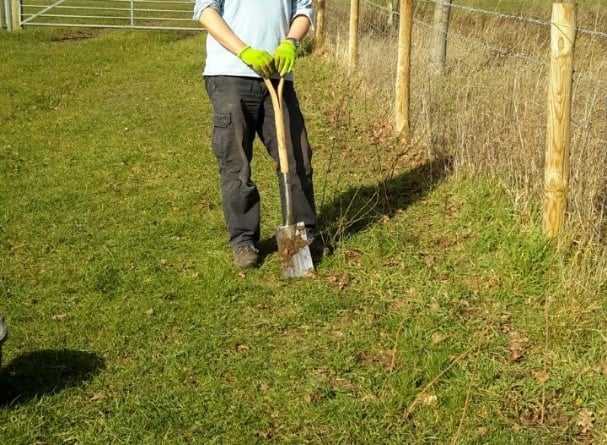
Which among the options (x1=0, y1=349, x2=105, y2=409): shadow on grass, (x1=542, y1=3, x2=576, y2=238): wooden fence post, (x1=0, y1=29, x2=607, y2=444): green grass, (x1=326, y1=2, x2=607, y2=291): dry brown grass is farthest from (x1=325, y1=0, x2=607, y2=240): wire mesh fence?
(x1=0, y1=349, x2=105, y2=409): shadow on grass

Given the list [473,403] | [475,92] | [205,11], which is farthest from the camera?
[475,92]

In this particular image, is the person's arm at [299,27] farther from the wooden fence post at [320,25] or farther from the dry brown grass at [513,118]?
the wooden fence post at [320,25]

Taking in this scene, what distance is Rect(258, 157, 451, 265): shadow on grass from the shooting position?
548 cm

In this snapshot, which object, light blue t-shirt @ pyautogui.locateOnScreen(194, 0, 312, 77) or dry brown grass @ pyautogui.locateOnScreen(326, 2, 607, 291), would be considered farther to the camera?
dry brown grass @ pyautogui.locateOnScreen(326, 2, 607, 291)

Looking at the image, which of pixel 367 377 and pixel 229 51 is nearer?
pixel 367 377

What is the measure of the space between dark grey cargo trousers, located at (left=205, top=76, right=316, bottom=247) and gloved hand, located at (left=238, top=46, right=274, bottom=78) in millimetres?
221

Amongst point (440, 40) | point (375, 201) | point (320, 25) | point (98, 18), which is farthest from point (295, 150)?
point (98, 18)

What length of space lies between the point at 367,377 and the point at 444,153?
3.53m

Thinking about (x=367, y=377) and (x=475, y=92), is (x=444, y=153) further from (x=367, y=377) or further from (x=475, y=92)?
(x=367, y=377)

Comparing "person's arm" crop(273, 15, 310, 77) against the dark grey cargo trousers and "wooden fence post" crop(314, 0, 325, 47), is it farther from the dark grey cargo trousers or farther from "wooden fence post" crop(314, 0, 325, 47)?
"wooden fence post" crop(314, 0, 325, 47)

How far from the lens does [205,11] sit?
4707 mm

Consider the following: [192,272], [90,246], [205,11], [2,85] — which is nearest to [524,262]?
[192,272]

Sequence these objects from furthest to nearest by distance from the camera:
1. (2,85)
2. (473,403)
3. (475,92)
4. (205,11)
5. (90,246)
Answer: (2,85)
(475,92)
(90,246)
(205,11)
(473,403)

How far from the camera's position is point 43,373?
3961mm
